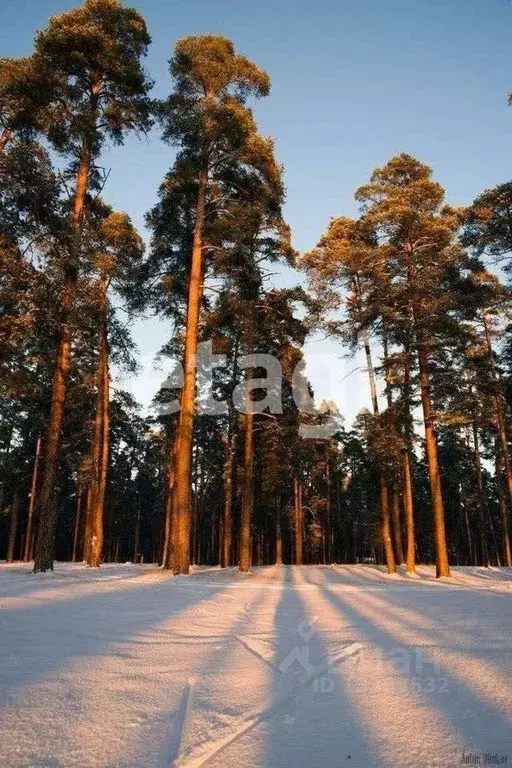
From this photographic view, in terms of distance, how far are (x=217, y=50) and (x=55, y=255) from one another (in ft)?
27.5

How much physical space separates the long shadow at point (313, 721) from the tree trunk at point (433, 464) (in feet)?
41.1

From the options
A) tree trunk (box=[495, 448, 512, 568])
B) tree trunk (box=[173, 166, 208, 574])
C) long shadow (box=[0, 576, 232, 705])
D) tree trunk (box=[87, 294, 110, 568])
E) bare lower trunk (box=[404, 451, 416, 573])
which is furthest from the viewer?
tree trunk (box=[495, 448, 512, 568])

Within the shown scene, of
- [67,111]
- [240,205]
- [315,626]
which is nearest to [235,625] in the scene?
[315,626]

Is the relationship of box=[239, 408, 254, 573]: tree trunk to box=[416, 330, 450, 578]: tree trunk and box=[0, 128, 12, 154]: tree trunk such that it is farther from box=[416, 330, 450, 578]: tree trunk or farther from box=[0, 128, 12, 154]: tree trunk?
box=[0, 128, 12, 154]: tree trunk

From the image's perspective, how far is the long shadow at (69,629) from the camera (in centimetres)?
238

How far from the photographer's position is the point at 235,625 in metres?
4.05

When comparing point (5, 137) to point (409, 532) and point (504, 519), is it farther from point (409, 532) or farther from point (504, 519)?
point (504, 519)

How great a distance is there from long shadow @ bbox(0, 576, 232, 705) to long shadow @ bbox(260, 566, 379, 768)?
1070mm

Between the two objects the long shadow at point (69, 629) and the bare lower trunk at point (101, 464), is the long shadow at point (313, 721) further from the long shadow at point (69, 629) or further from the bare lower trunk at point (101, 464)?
the bare lower trunk at point (101, 464)

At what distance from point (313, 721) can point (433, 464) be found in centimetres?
1382

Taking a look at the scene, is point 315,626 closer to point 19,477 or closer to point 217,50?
point 217,50

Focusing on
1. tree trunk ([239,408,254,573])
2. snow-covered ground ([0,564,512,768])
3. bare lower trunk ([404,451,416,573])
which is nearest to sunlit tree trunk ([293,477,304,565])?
bare lower trunk ([404,451,416,573])

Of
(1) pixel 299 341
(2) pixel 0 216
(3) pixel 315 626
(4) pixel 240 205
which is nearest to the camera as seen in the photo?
(3) pixel 315 626

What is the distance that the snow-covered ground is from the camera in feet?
4.98
